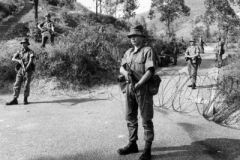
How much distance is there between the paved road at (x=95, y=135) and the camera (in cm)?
373

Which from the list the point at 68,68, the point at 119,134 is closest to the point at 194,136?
the point at 119,134

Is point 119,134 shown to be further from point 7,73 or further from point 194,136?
point 7,73

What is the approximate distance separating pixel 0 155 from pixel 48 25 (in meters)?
9.35

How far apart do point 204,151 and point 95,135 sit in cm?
193

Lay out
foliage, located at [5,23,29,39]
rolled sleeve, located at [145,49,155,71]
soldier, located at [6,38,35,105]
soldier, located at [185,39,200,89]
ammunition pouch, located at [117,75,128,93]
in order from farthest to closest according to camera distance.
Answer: foliage, located at [5,23,29,39], soldier, located at [185,39,200,89], soldier, located at [6,38,35,105], ammunition pouch, located at [117,75,128,93], rolled sleeve, located at [145,49,155,71]

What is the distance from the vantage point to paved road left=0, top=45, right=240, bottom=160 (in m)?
3.73

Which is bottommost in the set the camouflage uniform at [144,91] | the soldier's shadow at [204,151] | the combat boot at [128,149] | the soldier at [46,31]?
the soldier's shadow at [204,151]

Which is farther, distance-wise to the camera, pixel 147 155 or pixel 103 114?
pixel 103 114

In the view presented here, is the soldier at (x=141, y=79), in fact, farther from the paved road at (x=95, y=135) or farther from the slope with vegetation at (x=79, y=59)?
the slope with vegetation at (x=79, y=59)

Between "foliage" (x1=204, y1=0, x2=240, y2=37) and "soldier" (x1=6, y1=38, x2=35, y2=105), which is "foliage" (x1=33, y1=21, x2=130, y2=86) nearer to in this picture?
"soldier" (x1=6, y1=38, x2=35, y2=105)

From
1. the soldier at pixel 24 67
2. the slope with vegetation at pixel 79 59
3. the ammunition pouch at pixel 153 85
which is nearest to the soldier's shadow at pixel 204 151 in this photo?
the ammunition pouch at pixel 153 85

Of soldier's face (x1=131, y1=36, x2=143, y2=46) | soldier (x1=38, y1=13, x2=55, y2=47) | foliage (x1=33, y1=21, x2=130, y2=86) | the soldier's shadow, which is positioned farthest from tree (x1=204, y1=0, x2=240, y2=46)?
soldier's face (x1=131, y1=36, x2=143, y2=46)

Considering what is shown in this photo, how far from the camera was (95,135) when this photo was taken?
4523 millimetres

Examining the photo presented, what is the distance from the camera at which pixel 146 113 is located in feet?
11.2
